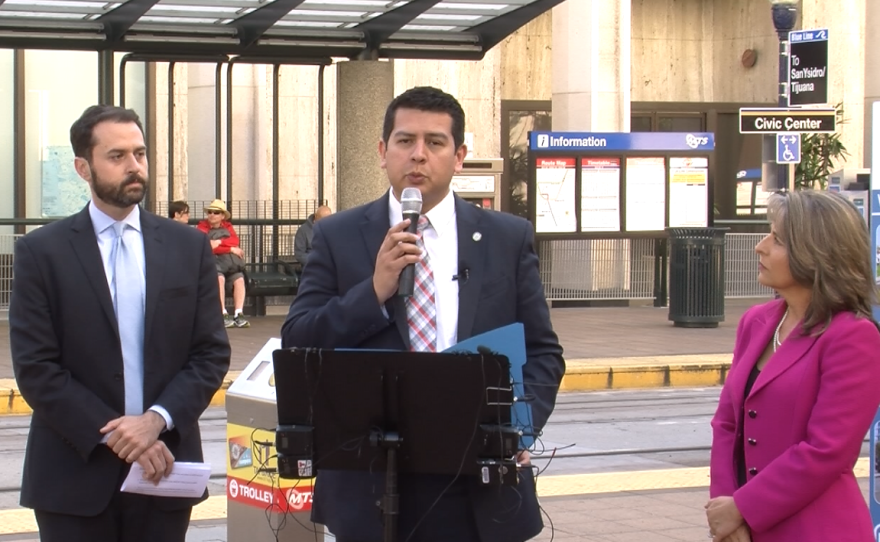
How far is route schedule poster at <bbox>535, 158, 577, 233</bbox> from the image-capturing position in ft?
63.9

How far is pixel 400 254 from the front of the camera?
127 inches

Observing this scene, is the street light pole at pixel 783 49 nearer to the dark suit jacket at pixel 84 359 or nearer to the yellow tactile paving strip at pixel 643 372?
the yellow tactile paving strip at pixel 643 372

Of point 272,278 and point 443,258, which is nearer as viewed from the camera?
point 443,258

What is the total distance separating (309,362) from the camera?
3.18 meters

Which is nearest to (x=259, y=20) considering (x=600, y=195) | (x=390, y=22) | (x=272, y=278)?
(x=390, y=22)

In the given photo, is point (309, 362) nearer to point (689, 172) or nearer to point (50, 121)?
point (689, 172)

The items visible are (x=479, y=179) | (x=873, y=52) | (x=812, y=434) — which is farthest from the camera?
(x=873, y=52)

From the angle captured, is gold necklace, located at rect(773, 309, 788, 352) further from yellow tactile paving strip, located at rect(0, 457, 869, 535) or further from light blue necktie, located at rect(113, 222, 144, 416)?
yellow tactile paving strip, located at rect(0, 457, 869, 535)

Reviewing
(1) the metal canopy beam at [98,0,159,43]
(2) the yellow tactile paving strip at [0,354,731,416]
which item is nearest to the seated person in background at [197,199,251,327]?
(1) the metal canopy beam at [98,0,159,43]

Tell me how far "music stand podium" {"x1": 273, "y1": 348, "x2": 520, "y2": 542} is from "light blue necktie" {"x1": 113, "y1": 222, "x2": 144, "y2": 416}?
0.80 metres

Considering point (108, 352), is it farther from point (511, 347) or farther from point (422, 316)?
point (511, 347)

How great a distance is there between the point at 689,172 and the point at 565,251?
2271 millimetres

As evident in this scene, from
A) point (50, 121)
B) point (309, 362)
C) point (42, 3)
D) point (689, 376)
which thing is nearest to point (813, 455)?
point (309, 362)

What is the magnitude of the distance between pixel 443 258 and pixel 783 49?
12.7m
